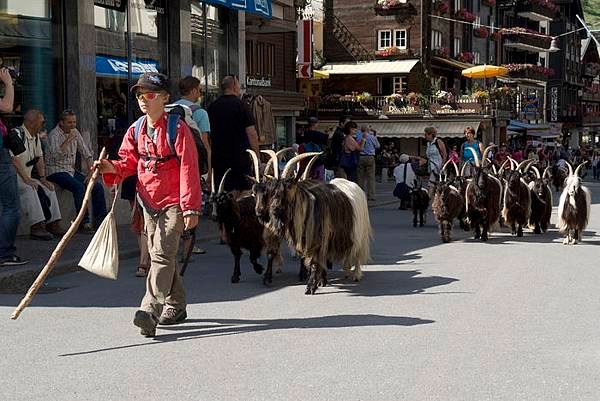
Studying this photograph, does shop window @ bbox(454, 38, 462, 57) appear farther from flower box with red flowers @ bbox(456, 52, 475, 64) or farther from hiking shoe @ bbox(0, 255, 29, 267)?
hiking shoe @ bbox(0, 255, 29, 267)

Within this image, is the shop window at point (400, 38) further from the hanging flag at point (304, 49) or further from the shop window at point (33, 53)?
the shop window at point (33, 53)

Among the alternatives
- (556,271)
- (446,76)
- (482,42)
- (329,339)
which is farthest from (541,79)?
(329,339)

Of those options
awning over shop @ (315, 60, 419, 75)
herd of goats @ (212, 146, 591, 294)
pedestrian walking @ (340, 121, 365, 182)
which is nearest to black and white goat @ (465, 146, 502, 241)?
herd of goats @ (212, 146, 591, 294)

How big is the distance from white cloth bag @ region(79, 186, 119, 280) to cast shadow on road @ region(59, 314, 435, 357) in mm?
646

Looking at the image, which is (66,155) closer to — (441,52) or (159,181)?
(159,181)

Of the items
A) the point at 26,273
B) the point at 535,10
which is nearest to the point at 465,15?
the point at 535,10

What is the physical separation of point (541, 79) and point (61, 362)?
6539 centimetres

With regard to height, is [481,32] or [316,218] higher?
[481,32]

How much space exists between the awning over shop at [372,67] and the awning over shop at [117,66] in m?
28.8

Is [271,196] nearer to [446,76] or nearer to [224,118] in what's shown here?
[224,118]

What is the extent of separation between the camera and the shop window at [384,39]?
47094 millimetres

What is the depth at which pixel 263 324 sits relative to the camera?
7523mm

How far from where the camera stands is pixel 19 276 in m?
9.57

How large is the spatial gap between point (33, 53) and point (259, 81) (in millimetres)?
13226
